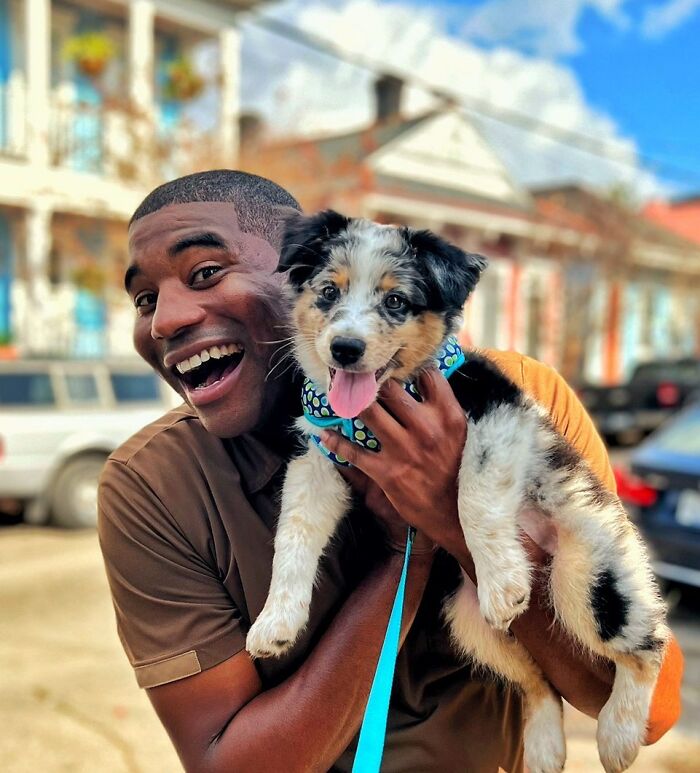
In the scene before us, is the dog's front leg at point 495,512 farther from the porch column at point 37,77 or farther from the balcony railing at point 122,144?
the porch column at point 37,77

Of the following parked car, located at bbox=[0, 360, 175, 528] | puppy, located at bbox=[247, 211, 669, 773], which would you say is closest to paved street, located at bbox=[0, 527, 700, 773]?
parked car, located at bbox=[0, 360, 175, 528]

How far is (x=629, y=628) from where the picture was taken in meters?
2.13

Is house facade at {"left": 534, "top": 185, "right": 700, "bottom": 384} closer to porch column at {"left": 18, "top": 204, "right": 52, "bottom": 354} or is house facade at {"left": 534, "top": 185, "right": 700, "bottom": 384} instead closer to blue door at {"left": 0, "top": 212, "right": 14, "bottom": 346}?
porch column at {"left": 18, "top": 204, "right": 52, "bottom": 354}

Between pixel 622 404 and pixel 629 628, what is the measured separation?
662 inches

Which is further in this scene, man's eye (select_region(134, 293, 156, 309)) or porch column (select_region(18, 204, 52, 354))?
porch column (select_region(18, 204, 52, 354))

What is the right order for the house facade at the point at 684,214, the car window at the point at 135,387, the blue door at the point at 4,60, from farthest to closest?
the house facade at the point at 684,214 → the blue door at the point at 4,60 → the car window at the point at 135,387

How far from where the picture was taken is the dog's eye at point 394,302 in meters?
2.26

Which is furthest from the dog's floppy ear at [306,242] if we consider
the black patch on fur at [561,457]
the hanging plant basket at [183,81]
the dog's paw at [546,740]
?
the hanging plant basket at [183,81]

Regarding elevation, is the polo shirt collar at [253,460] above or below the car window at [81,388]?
above

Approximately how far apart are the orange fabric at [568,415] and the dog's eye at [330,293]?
47 cm

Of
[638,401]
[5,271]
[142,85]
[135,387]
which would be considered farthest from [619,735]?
[638,401]

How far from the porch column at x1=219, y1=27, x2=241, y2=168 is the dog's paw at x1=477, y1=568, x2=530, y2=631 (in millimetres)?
12500

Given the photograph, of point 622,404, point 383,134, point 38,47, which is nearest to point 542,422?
point 38,47

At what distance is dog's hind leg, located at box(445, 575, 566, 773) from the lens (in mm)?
2146
